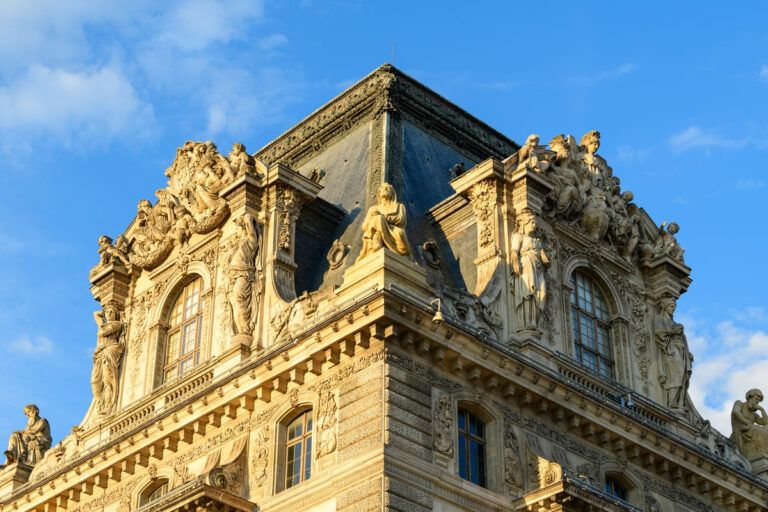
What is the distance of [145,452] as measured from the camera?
3450 centimetres

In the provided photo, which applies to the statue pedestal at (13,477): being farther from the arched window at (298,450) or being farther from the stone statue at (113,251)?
the arched window at (298,450)

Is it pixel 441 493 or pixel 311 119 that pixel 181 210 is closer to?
pixel 311 119

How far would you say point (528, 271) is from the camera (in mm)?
34906

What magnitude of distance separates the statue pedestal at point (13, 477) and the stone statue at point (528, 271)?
15.0 meters

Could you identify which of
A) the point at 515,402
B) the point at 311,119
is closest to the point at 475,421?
the point at 515,402

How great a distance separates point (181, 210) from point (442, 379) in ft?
36.3

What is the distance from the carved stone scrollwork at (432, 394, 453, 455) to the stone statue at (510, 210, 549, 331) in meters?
4.11

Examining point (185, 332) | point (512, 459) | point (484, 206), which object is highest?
point (484, 206)

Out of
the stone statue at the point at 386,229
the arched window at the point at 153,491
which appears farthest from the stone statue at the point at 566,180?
the arched window at the point at 153,491

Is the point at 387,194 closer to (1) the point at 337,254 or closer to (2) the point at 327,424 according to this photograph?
(1) the point at 337,254

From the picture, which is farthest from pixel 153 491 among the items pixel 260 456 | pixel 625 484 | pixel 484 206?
pixel 625 484

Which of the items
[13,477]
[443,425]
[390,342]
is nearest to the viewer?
[390,342]

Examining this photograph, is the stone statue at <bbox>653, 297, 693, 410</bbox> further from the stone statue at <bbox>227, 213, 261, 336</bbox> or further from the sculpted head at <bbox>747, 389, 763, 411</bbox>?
the stone statue at <bbox>227, 213, 261, 336</bbox>

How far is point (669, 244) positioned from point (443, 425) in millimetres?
12492
